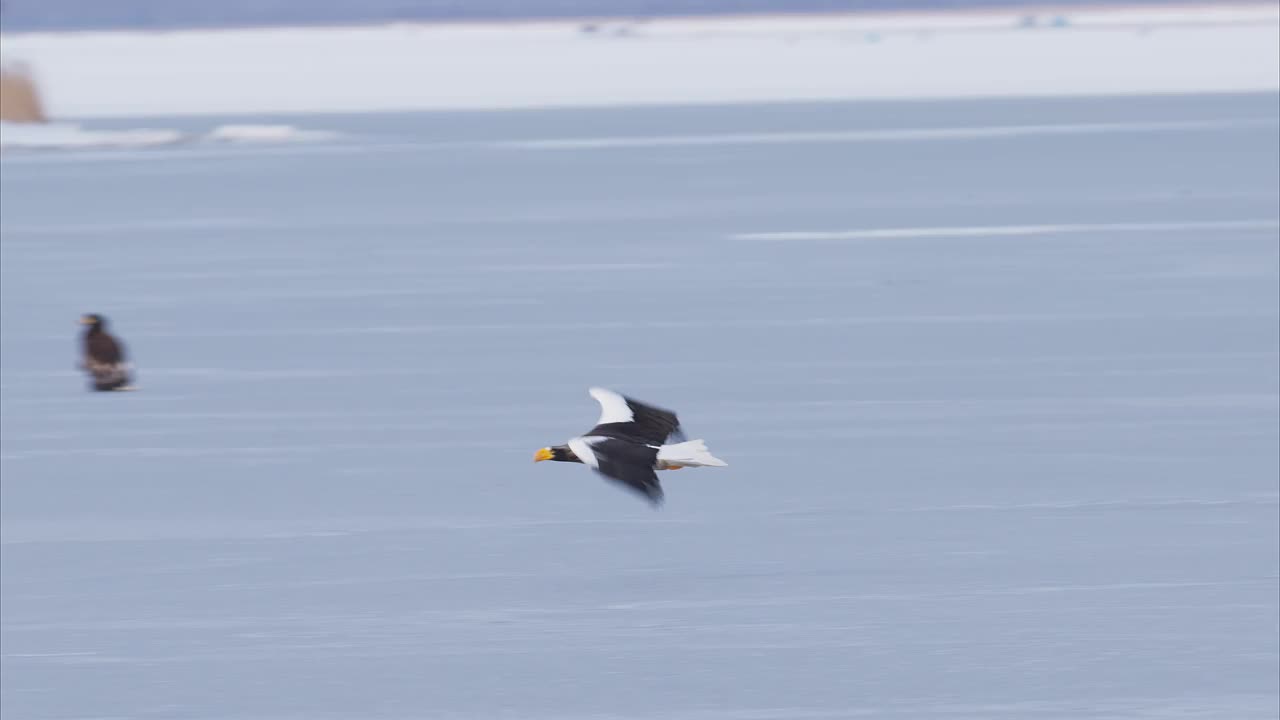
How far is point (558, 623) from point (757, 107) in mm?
38469

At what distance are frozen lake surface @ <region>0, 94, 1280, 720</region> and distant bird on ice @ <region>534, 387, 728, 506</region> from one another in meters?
0.47

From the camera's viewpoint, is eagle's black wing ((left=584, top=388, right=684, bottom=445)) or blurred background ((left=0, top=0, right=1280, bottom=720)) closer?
blurred background ((left=0, top=0, right=1280, bottom=720))

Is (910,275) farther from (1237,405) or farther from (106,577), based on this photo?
(106,577)

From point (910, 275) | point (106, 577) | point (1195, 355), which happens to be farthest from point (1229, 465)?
point (910, 275)

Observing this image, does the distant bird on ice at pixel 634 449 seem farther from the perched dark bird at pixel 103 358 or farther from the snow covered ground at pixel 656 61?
the snow covered ground at pixel 656 61

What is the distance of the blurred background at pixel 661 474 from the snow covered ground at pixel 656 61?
77.9 ft

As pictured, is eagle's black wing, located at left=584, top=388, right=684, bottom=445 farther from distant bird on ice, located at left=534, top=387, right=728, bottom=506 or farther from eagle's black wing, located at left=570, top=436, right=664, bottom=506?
eagle's black wing, located at left=570, top=436, right=664, bottom=506

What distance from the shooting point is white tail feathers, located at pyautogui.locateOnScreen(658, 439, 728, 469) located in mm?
7742

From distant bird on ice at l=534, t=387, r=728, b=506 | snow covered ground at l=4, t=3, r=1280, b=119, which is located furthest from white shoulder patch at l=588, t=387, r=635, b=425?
snow covered ground at l=4, t=3, r=1280, b=119

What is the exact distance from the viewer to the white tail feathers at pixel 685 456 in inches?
305

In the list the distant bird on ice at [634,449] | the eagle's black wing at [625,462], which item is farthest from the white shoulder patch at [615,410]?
the eagle's black wing at [625,462]

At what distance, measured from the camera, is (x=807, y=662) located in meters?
7.69

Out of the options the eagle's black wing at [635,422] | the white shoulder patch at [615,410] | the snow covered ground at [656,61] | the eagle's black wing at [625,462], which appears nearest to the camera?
the eagle's black wing at [625,462]

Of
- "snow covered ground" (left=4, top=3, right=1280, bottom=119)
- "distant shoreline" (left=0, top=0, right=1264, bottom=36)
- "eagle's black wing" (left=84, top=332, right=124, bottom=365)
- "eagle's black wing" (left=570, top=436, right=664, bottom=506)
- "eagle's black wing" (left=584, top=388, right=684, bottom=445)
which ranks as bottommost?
"eagle's black wing" (left=570, top=436, right=664, bottom=506)
